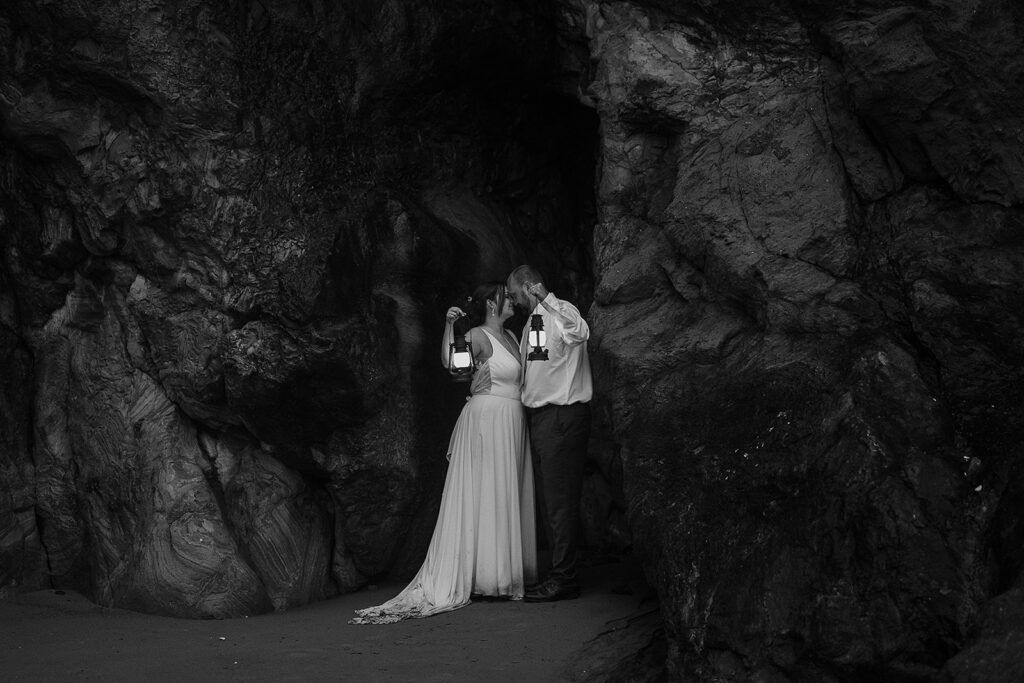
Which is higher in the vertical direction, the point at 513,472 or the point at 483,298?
the point at 483,298

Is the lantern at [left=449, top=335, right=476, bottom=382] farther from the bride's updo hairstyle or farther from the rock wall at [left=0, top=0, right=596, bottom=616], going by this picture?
the rock wall at [left=0, top=0, right=596, bottom=616]

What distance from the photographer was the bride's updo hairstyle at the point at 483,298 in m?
7.85

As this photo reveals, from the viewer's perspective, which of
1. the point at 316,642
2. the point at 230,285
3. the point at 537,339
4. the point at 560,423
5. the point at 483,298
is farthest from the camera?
the point at 483,298

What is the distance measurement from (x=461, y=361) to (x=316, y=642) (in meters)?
1.95

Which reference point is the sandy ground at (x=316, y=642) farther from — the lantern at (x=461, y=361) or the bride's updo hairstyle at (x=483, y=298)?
the bride's updo hairstyle at (x=483, y=298)

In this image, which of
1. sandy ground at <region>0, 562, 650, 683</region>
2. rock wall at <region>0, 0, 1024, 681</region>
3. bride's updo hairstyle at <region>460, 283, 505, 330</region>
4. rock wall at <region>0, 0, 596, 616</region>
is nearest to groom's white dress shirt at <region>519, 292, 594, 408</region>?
rock wall at <region>0, 0, 1024, 681</region>

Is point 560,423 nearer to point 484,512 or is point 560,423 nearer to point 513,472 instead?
point 513,472

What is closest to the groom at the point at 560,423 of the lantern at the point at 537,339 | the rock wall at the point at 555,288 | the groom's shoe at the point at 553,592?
the groom's shoe at the point at 553,592

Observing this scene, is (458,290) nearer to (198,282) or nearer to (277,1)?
(198,282)

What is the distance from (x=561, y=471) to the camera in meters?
7.34

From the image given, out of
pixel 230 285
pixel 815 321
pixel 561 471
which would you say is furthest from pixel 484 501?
pixel 815 321

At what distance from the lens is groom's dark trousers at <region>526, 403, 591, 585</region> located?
23.7 ft

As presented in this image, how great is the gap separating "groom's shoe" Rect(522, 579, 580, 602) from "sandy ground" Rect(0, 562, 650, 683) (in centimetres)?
8

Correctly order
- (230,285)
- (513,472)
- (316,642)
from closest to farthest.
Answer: (316,642) → (513,472) → (230,285)
